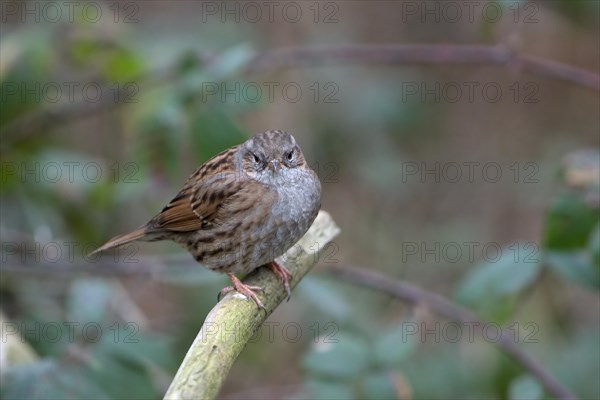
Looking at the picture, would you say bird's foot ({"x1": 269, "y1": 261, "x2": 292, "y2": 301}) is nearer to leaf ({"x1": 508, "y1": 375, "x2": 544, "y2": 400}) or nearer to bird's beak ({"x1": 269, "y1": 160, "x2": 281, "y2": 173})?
bird's beak ({"x1": 269, "y1": 160, "x2": 281, "y2": 173})

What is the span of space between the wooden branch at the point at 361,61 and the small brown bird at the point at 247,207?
32.4 inches

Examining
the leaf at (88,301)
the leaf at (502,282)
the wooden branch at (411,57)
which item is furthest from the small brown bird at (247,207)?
the leaf at (502,282)

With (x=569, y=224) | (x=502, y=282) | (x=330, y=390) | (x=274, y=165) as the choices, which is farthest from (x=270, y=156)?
(x=569, y=224)

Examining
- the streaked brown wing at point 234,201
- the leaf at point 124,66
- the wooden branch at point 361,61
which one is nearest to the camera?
the streaked brown wing at point 234,201

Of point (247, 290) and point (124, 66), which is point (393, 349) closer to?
point (247, 290)

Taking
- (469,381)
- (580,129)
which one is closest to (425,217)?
(580,129)

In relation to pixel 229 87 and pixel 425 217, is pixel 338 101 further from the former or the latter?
pixel 229 87

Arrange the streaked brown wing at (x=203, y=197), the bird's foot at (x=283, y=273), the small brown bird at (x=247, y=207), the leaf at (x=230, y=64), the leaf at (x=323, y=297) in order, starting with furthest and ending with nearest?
the leaf at (x=323, y=297), the leaf at (x=230, y=64), the streaked brown wing at (x=203, y=197), the small brown bird at (x=247, y=207), the bird's foot at (x=283, y=273)

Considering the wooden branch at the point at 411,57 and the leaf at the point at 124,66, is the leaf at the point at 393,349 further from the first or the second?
the leaf at the point at 124,66

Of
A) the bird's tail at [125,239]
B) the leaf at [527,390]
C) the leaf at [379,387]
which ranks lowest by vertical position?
the leaf at [527,390]

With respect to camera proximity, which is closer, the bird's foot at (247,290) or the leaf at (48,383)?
the bird's foot at (247,290)

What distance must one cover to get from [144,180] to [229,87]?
782 mm

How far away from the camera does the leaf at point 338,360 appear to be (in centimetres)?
423

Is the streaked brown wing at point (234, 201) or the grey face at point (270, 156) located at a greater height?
the grey face at point (270, 156)
